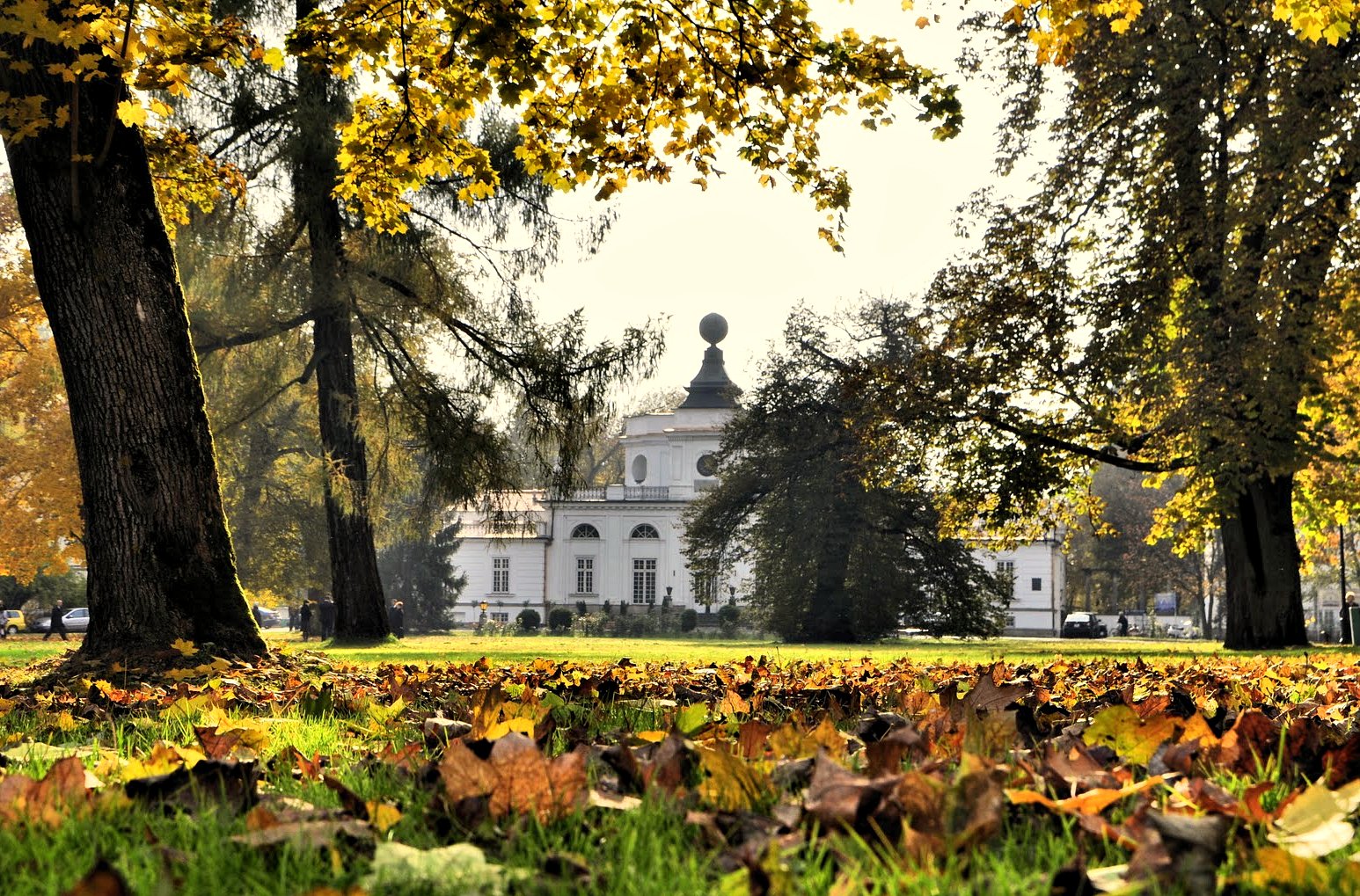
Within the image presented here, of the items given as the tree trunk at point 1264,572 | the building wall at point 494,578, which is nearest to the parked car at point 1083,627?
the building wall at point 494,578

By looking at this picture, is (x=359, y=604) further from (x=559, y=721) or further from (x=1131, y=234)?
(x=559, y=721)

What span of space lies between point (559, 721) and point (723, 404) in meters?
59.2

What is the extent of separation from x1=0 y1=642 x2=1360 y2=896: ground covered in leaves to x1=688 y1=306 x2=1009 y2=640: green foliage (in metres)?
29.6

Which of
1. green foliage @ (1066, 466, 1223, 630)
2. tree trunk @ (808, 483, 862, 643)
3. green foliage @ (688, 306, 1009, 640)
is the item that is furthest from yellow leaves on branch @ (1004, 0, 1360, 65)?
green foliage @ (1066, 466, 1223, 630)

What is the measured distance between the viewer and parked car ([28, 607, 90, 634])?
1924 inches

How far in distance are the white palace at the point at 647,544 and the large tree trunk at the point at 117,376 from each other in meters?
54.8

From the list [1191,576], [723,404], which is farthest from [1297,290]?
[1191,576]

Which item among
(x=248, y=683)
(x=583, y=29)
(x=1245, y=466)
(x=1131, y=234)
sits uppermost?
(x=1131, y=234)

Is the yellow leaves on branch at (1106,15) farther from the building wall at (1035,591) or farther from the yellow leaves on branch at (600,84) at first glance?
the building wall at (1035,591)

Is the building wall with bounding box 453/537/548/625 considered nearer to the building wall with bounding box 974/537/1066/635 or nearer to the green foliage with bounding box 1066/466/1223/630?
the building wall with bounding box 974/537/1066/635

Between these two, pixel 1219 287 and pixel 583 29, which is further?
pixel 1219 287

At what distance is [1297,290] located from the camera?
17219 mm

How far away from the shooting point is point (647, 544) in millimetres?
65188

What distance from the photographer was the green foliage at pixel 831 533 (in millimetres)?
32812
